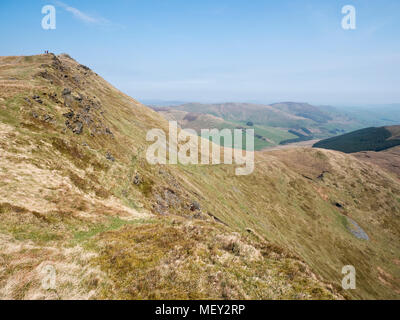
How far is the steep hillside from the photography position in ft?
41.8

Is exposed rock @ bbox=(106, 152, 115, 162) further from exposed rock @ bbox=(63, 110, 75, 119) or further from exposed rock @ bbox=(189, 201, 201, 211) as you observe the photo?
exposed rock @ bbox=(189, 201, 201, 211)

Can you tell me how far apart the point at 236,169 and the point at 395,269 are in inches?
3049

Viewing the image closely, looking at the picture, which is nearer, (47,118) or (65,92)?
(47,118)

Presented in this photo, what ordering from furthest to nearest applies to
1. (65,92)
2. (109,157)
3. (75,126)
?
(65,92), (75,126), (109,157)

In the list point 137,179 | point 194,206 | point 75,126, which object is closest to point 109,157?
point 137,179

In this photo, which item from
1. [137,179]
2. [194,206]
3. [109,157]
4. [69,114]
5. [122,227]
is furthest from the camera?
[194,206]

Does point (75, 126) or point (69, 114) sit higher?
point (69, 114)

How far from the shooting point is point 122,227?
22.2 m

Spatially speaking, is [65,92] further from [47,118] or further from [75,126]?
[47,118]

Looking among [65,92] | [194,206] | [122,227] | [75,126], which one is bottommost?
[194,206]

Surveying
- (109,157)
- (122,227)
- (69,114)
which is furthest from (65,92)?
(122,227)

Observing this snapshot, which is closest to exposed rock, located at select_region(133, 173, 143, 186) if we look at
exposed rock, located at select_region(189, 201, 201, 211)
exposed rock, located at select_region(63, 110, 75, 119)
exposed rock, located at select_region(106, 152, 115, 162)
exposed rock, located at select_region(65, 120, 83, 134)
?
exposed rock, located at select_region(106, 152, 115, 162)

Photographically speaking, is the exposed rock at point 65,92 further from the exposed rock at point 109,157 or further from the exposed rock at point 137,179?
the exposed rock at point 137,179
